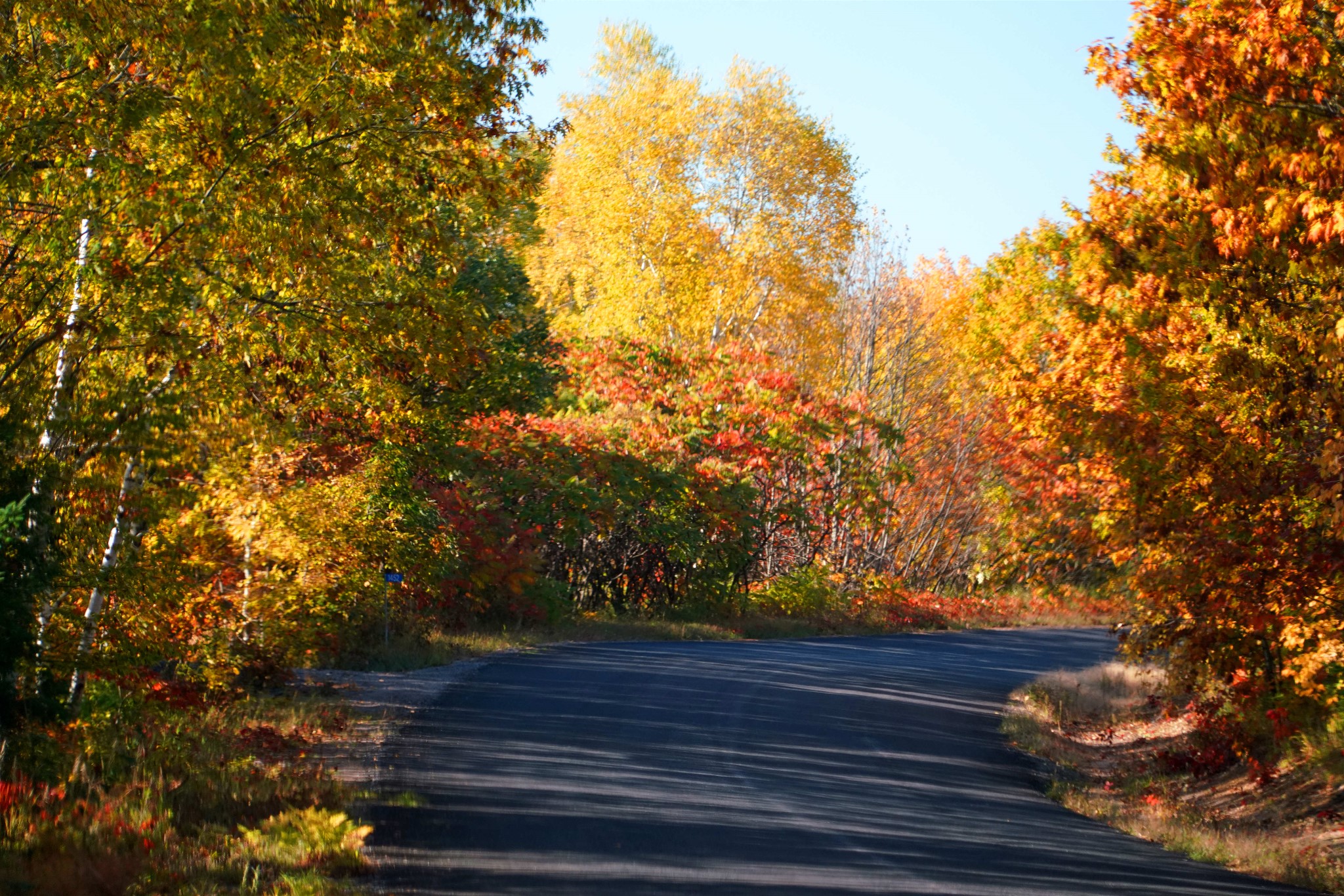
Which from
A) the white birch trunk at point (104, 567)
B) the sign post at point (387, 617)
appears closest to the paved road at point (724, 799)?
the sign post at point (387, 617)

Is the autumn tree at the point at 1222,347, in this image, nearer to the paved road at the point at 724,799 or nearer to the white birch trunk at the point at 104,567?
the paved road at the point at 724,799

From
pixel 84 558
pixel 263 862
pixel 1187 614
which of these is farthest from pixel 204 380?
pixel 1187 614

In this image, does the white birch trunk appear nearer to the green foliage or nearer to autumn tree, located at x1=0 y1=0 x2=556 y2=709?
autumn tree, located at x1=0 y1=0 x2=556 y2=709

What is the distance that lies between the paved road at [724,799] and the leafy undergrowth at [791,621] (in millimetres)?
1592

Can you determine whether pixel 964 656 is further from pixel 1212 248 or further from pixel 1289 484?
pixel 1212 248

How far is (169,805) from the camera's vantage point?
9.25 metres

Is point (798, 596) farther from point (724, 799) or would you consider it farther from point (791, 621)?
point (724, 799)

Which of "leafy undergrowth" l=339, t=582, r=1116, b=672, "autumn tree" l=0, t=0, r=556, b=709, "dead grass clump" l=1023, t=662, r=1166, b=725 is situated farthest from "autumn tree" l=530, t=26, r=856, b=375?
"autumn tree" l=0, t=0, r=556, b=709

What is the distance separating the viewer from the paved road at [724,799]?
8672 millimetres

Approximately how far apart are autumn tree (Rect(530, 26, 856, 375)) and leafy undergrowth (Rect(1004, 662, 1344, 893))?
2345cm

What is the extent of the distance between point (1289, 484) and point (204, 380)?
31.7 ft

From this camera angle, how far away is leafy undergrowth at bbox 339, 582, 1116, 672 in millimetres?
20078

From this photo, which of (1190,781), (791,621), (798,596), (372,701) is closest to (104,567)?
(372,701)

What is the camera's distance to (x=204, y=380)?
10.9 m
